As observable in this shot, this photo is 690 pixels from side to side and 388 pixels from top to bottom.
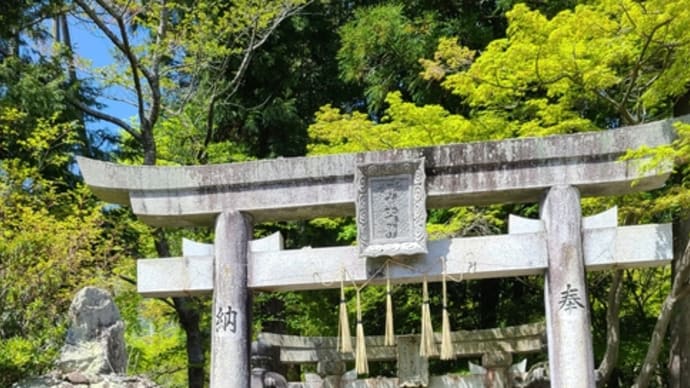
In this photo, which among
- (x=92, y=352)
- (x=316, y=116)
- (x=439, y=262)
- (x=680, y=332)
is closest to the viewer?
(x=439, y=262)

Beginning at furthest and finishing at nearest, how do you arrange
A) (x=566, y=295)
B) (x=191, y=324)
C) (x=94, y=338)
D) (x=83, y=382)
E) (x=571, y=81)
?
(x=191, y=324) → (x=94, y=338) → (x=83, y=382) → (x=571, y=81) → (x=566, y=295)

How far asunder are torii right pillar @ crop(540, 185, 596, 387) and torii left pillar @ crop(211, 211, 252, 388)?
Answer: 2651 millimetres

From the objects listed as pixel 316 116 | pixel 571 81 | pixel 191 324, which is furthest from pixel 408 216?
pixel 191 324

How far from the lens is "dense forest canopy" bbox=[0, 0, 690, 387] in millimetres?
8406

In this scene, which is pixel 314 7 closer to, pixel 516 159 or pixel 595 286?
pixel 595 286

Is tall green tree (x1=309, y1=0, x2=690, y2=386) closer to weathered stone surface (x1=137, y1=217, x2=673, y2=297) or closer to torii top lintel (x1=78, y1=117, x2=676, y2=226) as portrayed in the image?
torii top lintel (x1=78, y1=117, x2=676, y2=226)

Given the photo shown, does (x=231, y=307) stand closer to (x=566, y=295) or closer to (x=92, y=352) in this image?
(x=566, y=295)

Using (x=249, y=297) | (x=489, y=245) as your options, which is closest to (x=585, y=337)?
(x=489, y=245)

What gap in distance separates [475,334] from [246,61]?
706cm

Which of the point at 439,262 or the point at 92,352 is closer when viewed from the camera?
the point at 439,262

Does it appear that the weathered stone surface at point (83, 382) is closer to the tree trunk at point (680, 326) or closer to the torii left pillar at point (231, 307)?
the torii left pillar at point (231, 307)

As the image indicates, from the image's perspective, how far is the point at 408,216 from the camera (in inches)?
254

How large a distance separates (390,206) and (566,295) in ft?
5.44

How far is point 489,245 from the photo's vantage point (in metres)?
6.36
